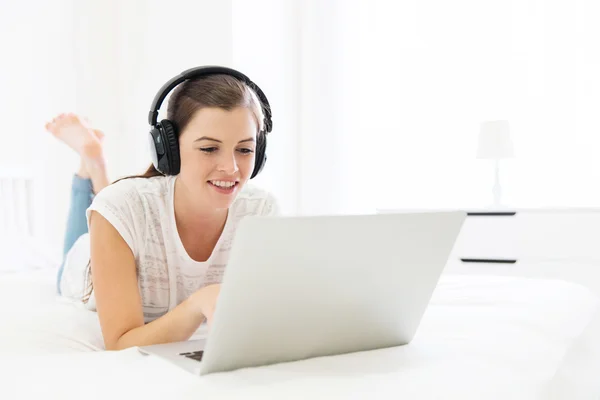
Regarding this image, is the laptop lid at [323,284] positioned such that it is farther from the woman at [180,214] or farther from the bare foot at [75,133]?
the bare foot at [75,133]

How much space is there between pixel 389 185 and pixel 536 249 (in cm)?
101

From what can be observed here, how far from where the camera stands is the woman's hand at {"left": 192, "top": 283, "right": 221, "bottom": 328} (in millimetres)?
779

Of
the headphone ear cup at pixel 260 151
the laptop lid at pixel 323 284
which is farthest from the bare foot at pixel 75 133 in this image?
the laptop lid at pixel 323 284

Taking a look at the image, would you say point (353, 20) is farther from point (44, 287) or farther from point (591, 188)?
point (44, 287)

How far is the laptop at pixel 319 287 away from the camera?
596 millimetres

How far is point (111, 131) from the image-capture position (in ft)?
10.8

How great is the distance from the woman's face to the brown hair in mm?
11

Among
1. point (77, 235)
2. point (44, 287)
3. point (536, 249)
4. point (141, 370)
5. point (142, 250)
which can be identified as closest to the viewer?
point (141, 370)

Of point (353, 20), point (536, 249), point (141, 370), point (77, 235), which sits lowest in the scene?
point (536, 249)

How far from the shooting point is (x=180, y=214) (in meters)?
1.13

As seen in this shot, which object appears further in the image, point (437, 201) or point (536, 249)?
point (437, 201)

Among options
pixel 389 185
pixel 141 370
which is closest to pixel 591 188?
pixel 389 185

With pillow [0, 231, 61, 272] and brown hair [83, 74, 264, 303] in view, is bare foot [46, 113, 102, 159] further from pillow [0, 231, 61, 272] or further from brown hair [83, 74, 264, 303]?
brown hair [83, 74, 264, 303]

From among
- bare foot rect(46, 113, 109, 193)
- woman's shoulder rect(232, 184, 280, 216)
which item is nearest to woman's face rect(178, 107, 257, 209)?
woman's shoulder rect(232, 184, 280, 216)
